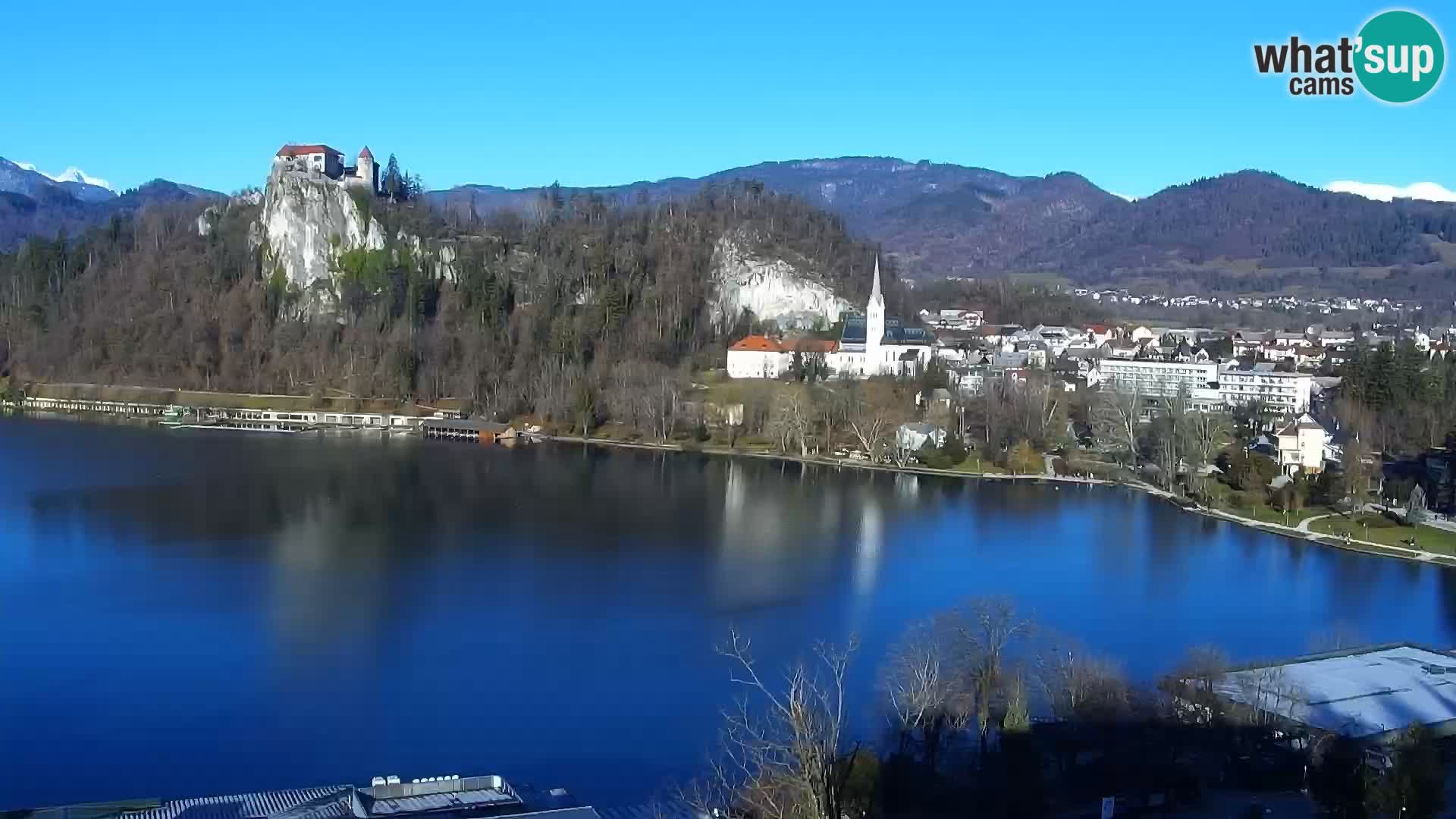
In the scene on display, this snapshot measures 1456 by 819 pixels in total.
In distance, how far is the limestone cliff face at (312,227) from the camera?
25828mm

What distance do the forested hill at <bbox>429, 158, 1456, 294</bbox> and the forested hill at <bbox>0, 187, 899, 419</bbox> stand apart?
20.3 metres

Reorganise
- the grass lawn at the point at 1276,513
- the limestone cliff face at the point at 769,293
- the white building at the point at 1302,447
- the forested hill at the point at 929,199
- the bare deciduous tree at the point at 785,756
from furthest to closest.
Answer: the forested hill at the point at 929,199 < the limestone cliff face at the point at 769,293 < the white building at the point at 1302,447 < the grass lawn at the point at 1276,513 < the bare deciduous tree at the point at 785,756

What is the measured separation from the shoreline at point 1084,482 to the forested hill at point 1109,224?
30.0 m

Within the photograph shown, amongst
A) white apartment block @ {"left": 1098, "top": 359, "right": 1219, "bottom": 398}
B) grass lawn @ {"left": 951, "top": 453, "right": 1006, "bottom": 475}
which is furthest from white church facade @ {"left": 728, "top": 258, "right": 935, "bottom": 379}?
grass lawn @ {"left": 951, "top": 453, "right": 1006, "bottom": 475}

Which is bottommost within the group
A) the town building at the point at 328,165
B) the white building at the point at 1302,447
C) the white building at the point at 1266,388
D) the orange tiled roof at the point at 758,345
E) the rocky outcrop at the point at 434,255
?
the white building at the point at 1302,447

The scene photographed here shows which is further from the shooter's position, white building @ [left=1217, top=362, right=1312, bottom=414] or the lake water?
white building @ [left=1217, top=362, right=1312, bottom=414]

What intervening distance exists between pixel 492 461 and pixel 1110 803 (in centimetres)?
1230

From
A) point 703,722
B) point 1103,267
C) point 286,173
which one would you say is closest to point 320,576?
point 703,722

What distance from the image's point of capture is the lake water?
6078 millimetres

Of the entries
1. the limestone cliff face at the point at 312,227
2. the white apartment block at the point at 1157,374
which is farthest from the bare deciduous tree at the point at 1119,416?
the limestone cliff face at the point at 312,227

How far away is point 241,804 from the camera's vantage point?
475cm

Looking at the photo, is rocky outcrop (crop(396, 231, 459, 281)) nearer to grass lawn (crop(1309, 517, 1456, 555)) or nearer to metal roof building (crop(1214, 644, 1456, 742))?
grass lawn (crop(1309, 517, 1456, 555))

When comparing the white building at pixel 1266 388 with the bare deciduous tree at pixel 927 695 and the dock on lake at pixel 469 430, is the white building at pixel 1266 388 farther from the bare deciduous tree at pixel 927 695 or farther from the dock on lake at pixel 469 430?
the bare deciduous tree at pixel 927 695

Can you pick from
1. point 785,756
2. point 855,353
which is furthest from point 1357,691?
point 855,353
